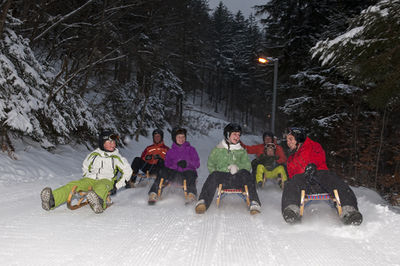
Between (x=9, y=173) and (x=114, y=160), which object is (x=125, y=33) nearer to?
(x=9, y=173)

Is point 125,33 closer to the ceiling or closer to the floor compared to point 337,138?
closer to the ceiling

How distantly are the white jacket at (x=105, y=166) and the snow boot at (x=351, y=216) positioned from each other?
2.93 m

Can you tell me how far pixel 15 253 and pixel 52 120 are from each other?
19.1 feet

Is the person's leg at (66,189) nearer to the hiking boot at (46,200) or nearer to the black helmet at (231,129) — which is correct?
the hiking boot at (46,200)

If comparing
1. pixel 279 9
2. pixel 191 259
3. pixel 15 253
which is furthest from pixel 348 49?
pixel 279 9

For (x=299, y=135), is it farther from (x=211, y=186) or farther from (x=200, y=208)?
(x=200, y=208)

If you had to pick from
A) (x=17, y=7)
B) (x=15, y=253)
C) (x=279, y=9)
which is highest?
(x=279, y=9)

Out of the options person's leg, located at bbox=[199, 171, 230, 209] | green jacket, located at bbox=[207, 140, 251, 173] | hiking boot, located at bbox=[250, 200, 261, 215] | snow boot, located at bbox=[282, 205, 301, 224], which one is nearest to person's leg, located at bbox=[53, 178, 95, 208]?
person's leg, located at bbox=[199, 171, 230, 209]

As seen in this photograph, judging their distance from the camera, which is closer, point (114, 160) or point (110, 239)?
point (110, 239)

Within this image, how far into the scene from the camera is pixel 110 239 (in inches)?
106

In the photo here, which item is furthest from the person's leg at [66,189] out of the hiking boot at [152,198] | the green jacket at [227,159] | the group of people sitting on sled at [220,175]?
the green jacket at [227,159]

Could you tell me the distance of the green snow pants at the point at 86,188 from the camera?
3.58 meters

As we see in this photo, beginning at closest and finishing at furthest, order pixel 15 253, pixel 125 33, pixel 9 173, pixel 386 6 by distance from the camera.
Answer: pixel 15 253 < pixel 386 6 < pixel 9 173 < pixel 125 33

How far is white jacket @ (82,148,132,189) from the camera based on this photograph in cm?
423
